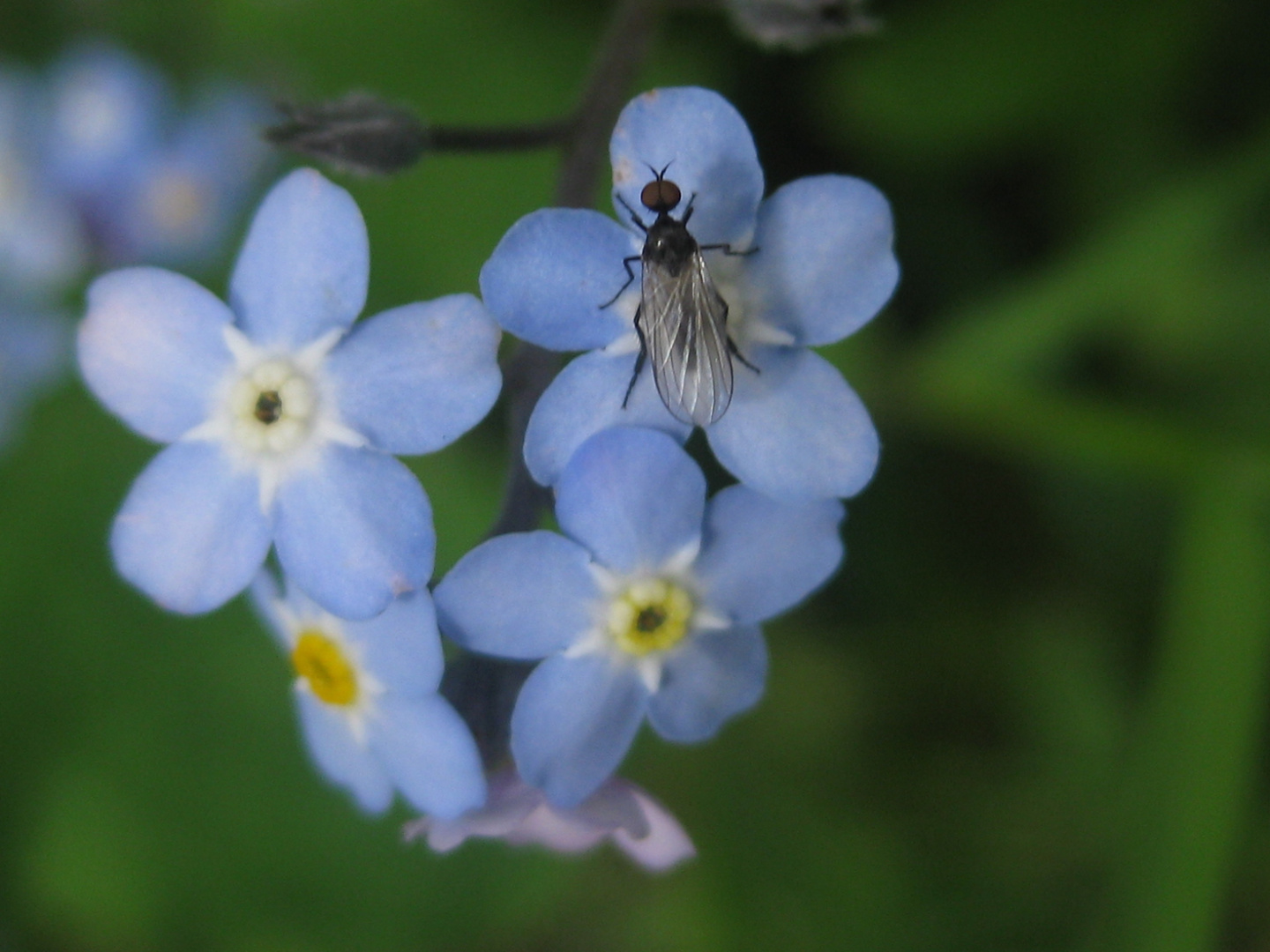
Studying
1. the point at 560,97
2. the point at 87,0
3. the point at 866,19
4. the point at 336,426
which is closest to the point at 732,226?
the point at 866,19

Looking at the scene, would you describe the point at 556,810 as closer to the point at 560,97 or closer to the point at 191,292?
the point at 191,292

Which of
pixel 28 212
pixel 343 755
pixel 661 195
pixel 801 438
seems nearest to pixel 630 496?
pixel 801 438

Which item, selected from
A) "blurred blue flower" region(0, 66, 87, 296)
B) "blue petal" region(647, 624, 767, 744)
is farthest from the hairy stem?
"blurred blue flower" region(0, 66, 87, 296)

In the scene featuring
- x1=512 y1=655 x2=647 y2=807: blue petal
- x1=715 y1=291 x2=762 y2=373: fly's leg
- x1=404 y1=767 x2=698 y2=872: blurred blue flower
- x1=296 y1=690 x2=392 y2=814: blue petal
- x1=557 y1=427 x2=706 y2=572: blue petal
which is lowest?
x1=296 y1=690 x2=392 y2=814: blue petal

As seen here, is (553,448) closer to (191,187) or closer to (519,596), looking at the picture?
(519,596)

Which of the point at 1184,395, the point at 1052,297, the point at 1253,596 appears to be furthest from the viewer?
the point at 1184,395

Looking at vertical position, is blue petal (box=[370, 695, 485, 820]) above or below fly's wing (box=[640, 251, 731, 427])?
below

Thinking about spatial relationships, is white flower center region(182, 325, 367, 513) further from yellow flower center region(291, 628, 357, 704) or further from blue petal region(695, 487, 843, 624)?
blue petal region(695, 487, 843, 624)
